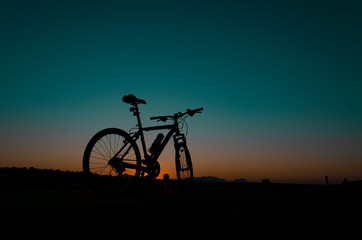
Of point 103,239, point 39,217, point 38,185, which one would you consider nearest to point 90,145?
point 39,217

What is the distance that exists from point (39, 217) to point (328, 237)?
1.73m

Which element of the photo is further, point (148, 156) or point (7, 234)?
point (148, 156)

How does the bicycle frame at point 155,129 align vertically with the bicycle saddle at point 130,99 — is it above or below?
below

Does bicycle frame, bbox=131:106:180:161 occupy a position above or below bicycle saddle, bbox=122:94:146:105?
below

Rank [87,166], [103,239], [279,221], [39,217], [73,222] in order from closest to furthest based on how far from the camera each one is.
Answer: [103,239], [73,222], [39,217], [279,221], [87,166]

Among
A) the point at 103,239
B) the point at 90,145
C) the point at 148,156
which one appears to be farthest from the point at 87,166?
the point at 103,239

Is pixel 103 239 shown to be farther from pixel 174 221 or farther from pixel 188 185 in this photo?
pixel 188 185

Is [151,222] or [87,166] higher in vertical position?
[87,166]

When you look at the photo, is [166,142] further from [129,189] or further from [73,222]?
[73,222]

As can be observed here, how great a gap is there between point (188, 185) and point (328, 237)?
507 cm

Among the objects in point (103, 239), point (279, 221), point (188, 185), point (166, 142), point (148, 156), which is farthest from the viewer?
point (188, 185)

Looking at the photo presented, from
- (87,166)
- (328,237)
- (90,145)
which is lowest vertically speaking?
(328,237)

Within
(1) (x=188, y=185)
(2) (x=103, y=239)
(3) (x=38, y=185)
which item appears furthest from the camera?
(3) (x=38, y=185)

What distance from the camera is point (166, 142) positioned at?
223 inches
